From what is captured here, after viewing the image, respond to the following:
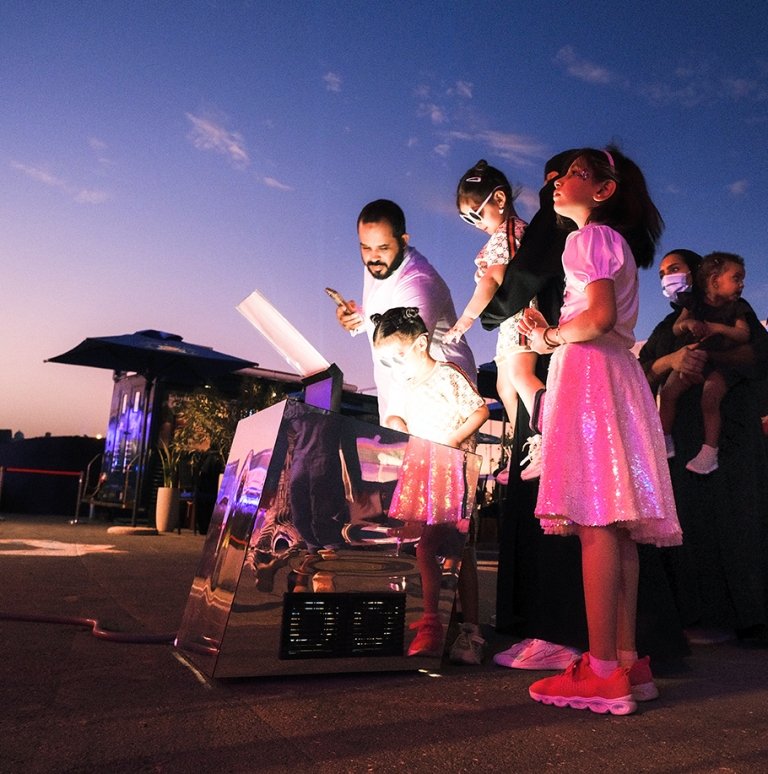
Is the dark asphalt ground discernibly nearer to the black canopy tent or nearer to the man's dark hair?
the man's dark hair

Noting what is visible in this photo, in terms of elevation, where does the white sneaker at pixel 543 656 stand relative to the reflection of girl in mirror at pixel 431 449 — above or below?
below

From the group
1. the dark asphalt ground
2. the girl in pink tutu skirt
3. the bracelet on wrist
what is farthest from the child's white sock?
the bracelet on wrist

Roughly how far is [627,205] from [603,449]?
0.86 meters

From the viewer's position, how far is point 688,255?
391cm

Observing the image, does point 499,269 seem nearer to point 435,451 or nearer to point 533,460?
point 533,460

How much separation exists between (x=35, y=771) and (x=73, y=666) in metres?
0.84

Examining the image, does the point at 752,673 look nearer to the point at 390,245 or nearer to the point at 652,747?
the point at 652,747

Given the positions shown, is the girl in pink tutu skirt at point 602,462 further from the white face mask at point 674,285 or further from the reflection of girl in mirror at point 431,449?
the white face mask at point 674,285

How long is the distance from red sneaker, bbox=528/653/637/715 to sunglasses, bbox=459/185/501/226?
1.89 meters

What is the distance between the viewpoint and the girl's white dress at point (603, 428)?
1890 millimetres

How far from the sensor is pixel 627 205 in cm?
229

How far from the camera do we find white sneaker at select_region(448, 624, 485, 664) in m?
2.27

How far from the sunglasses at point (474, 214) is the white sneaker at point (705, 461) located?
5.15ft

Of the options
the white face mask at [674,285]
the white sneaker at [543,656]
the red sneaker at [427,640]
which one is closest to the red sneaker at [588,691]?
the red sneaker at [427,640]
